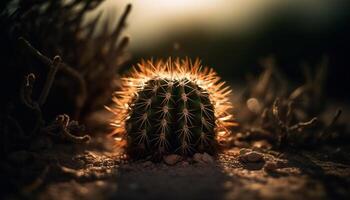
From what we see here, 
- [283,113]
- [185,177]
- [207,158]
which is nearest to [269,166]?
Answer: [207,158]

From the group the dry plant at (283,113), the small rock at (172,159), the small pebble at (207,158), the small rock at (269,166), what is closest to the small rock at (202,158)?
the small pebble at (207,158)

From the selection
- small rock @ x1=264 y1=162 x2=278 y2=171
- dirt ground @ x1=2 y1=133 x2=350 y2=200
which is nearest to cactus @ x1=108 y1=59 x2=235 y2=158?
dirt ground @ x1=2 y1=133 x2=350 y2=200

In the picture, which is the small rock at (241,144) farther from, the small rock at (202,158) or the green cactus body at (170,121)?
the small rock at (202,158)

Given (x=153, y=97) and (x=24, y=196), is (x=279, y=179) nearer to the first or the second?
(x=153, y=97)

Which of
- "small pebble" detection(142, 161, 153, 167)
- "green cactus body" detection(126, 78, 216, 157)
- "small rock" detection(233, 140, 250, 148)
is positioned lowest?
"small pebble" detection(142, 161, 153, 167)

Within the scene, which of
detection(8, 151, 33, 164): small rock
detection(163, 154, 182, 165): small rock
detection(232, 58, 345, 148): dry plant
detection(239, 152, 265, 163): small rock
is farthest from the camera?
detection(232, 58, 345, 148): dry plant

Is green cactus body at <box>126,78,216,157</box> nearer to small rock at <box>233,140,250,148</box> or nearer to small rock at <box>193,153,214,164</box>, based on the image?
small rock at <box>193,153,214,164</box>
